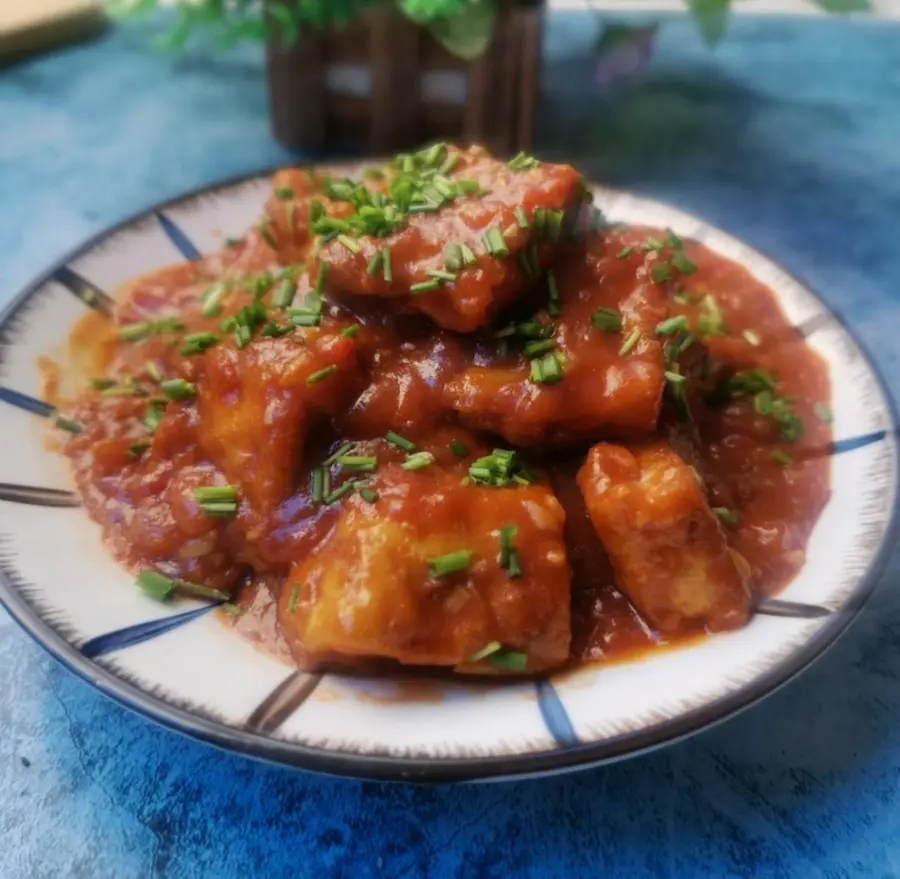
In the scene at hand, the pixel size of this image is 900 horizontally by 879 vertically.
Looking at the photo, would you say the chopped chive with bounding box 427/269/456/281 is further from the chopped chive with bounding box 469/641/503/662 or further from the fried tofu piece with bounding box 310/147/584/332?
the chopped chive with bounding box 469/641/503/662

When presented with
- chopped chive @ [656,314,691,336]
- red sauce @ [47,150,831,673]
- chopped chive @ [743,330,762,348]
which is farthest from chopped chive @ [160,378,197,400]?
chopped chive @ [743,330,762,348]

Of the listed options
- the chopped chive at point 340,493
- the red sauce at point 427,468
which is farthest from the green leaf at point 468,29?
the chopped chive at point 340,493

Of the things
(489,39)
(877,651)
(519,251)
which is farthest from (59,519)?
(489,39)

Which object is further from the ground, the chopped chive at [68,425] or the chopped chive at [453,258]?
the chopped chive at [453,258]

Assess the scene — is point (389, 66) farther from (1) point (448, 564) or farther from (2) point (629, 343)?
(1) point (448, 564)

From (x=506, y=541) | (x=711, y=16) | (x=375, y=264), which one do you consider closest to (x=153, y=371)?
(x=375, y=264)

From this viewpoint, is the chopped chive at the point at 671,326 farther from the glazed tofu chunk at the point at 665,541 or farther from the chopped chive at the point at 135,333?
the chopped chive at the point at 135,333

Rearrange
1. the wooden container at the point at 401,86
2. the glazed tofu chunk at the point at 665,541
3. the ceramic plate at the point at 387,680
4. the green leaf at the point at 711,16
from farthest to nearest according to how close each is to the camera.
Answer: the green leaf at the point at 711,16, the wooden container at the point at 401,86, the glazed tofu chunk at the point at 665,541, the ceramic plate at the point at 387,680
